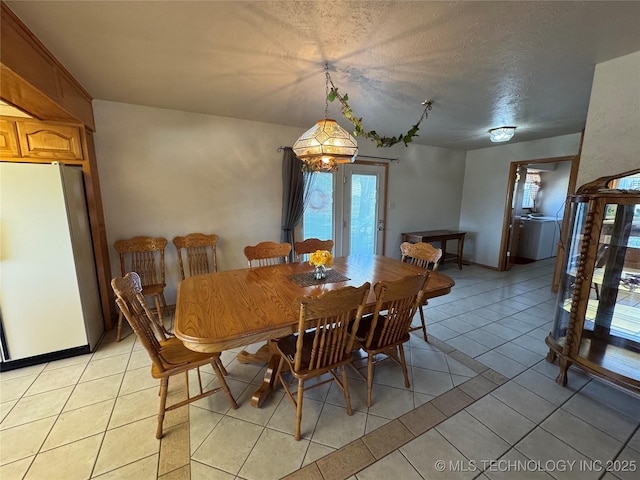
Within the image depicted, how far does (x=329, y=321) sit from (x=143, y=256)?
261 cm

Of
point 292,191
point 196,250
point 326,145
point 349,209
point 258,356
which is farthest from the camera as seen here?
point 349,209

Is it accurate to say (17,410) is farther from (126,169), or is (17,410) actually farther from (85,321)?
(126,169)

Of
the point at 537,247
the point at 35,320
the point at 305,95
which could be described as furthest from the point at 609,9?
the point at 537,247

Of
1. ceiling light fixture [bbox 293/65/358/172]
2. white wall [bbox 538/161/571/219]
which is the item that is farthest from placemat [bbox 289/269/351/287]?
white wall [bbox 538/161/571/219]

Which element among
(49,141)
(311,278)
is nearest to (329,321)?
(311,278)

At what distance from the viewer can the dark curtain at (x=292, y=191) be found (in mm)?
3639

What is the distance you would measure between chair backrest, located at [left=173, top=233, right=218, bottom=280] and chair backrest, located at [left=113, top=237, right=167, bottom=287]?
0.20 meters

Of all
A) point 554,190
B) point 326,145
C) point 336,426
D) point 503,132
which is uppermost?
point 503,132

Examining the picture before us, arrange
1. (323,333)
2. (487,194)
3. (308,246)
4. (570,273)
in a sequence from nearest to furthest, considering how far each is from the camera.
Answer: (323,333) → (570,273) → (308,246) → (487,194)

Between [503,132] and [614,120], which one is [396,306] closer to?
[614,120]

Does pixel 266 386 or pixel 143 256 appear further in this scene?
pixel 143 256

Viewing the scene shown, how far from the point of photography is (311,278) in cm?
216

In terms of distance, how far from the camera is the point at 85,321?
235cm

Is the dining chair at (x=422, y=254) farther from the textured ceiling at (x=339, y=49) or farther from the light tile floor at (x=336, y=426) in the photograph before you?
the textured ceiling at (x=339, y=49)
